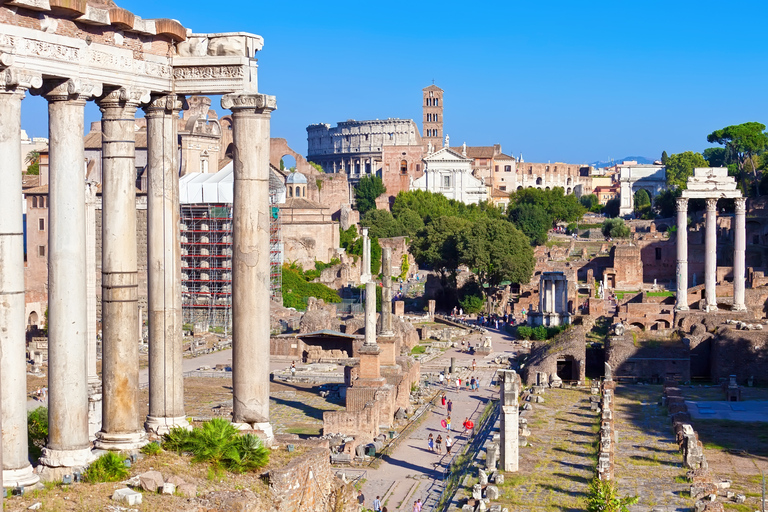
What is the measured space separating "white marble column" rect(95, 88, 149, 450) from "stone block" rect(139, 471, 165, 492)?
1026mm

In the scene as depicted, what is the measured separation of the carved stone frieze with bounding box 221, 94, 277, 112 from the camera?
11266 mm

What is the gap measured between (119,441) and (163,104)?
3506mm

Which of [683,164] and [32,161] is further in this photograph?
[683,164]

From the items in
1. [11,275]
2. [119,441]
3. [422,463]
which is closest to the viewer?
[11,275]

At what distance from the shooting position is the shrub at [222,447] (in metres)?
10.8

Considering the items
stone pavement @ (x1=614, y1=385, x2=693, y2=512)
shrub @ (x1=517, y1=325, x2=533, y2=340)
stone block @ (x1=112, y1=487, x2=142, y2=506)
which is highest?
stone block @ (x1=112, y1=487, x2=142, y2=506)

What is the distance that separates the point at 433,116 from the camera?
443ft

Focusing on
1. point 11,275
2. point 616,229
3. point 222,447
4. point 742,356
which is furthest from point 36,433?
point 616,229

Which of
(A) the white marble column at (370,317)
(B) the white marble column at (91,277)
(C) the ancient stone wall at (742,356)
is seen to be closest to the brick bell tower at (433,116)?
(C) the ancient stone wall at (742,356)

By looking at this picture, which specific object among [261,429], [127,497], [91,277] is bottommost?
[127,497]

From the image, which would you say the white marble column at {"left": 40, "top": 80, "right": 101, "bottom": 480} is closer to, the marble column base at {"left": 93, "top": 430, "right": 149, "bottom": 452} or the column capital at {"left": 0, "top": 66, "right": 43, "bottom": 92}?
the column capital at {"left": 0, "top": 66, "right": 43, "bottom": 92}

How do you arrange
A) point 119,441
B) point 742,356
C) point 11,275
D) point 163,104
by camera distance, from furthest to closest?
point 742,356 < point 163,104 < point 119,441 < point 11,275

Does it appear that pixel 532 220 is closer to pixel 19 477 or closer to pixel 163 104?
pixel 163 104

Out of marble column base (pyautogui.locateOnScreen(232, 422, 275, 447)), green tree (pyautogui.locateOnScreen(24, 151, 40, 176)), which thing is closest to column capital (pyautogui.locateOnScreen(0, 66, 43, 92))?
marble column base (pyautogui.locateOnScreen(232, 422, 275, 447))
